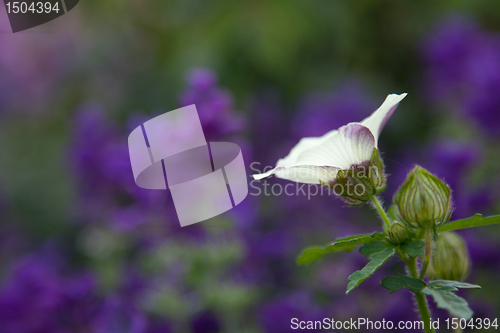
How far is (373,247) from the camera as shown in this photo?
10.7 inches

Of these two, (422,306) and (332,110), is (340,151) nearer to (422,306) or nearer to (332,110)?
(422,306)

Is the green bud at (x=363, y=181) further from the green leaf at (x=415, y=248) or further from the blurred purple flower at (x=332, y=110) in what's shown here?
the blurred purple flower at (x=332, y=110)

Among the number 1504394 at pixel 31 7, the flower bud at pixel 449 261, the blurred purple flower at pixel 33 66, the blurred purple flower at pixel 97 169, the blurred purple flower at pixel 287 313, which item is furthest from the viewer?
the blurred purple flower at pixel 33 66

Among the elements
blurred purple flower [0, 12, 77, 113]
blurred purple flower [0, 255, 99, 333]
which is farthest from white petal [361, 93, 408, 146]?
blurred purple flower [0, 12, 77, 113]

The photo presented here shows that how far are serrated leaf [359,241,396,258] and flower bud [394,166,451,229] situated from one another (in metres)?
0.02

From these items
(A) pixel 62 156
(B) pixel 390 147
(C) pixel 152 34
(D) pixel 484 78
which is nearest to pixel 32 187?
(A) pixel 62 156

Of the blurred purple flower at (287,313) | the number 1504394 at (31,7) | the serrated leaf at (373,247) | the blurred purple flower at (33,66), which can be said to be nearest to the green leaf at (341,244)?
the serrated leaf at (373,247)

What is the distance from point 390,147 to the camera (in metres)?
1.08

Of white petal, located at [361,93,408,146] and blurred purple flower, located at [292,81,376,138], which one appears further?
blurred purple flower, located at [292,81,376,138]

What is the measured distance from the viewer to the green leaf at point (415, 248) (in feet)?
0.85

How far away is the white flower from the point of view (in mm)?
283

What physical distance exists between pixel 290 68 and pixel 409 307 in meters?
0.70

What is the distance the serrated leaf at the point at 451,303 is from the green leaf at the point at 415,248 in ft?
0.06

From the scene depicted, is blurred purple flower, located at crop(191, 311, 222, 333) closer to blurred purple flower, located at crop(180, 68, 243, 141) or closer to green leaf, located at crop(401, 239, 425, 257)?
blurred purple flower, located at crop(180, 68, 243, 141)
